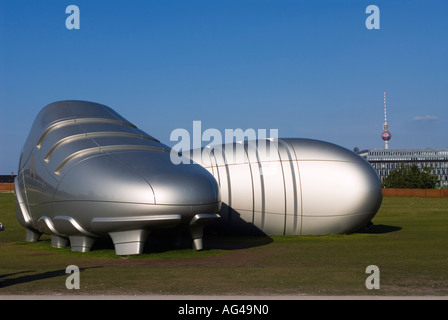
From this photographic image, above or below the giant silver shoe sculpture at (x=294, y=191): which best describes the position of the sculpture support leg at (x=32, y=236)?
below

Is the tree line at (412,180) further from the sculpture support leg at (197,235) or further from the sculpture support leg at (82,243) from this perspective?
the sculpture support leg at (82,243)

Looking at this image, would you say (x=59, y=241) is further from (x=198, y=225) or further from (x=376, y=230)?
(x=376, y=230)

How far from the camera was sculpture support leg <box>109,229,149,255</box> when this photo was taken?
51.9ft

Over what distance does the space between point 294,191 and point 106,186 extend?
8923 mm

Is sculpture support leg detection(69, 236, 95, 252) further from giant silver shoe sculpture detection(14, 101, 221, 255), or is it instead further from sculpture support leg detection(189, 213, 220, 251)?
sculpture support leg detection(189, 213, 220, 251)

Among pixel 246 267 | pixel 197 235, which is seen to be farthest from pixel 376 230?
pixel 246 267

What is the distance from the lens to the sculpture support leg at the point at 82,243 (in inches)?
668

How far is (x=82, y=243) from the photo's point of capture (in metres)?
17.0

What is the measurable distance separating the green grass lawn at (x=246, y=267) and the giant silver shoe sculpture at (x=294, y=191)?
2.37 ft

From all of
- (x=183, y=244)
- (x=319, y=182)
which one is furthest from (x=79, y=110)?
(x=319, y=182)

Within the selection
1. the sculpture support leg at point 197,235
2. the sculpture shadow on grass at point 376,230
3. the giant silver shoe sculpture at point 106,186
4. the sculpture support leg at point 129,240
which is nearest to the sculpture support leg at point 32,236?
the giant silver shoe sculpture at point 106,186

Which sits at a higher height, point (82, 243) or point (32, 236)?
point (82, 243)

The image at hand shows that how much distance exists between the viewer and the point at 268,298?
9.71 metres

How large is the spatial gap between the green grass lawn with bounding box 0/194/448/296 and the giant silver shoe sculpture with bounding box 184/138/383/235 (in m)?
0.72
